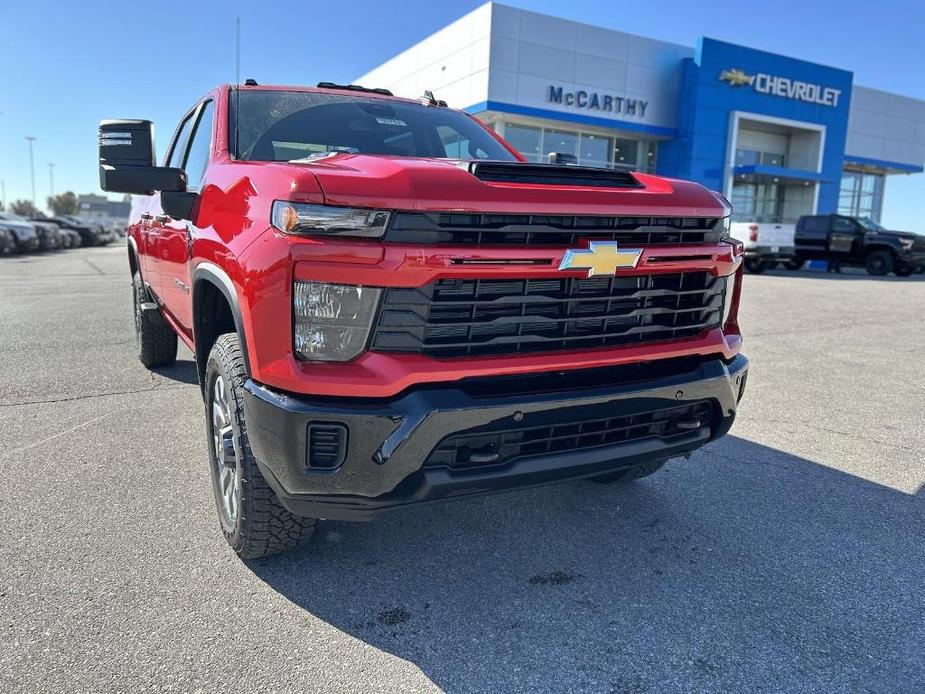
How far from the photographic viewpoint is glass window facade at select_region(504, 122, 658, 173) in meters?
23.8

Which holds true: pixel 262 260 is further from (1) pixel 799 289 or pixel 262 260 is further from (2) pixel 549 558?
(1) pixel 799 289

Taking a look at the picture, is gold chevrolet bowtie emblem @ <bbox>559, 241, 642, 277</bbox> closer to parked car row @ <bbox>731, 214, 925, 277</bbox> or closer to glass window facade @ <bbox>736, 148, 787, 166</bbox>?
parked car row @ <bbox>731, 214, 925, 277</bbox>

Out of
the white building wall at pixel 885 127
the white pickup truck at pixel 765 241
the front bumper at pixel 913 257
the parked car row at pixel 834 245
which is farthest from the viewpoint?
the white building wall at pixel 885 127

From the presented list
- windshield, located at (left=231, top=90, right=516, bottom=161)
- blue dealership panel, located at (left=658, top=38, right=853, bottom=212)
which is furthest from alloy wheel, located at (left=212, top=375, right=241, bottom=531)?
blue dealership panel, located at (left=658, top=38, right=853, bottom=212)

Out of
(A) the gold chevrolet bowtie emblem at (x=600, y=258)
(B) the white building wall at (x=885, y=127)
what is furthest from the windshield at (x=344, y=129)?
(B) the white building wall at (x=885, y=127)

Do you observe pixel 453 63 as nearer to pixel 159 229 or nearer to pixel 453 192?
pixel 159 229

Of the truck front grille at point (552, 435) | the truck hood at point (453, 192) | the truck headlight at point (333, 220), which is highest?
the truck hood at point (453, 192)

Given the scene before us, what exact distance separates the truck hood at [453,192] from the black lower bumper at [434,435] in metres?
0.57

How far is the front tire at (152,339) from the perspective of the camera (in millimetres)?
5496

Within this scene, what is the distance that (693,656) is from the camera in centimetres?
214

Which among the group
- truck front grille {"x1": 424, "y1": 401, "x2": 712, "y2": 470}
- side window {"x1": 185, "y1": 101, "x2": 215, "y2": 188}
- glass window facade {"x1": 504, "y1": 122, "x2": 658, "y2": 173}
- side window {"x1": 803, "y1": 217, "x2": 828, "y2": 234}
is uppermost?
glass window facade {"x1": 504, "y1": 122, "x2": 658, "y2": 173}

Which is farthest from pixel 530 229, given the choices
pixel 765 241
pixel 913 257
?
pixel 913 257

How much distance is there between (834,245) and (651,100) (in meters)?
8.43

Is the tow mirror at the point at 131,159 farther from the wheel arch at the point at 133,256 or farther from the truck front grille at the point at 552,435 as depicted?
the wheel arch at the point at 133,256
